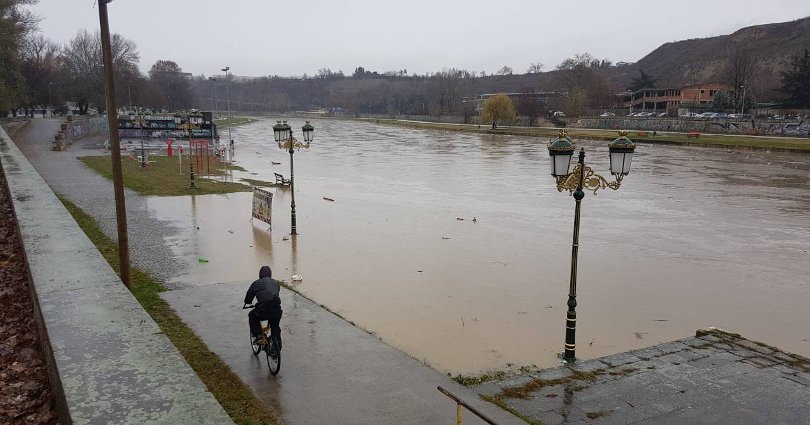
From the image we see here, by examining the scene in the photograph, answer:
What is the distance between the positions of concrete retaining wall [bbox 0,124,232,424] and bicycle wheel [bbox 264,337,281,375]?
2.13 metres

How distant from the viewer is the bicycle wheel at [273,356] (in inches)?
352

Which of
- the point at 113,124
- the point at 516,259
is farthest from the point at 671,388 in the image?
the point at 113,124

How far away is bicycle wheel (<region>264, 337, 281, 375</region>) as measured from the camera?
8.94 m

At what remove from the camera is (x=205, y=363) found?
9.41m

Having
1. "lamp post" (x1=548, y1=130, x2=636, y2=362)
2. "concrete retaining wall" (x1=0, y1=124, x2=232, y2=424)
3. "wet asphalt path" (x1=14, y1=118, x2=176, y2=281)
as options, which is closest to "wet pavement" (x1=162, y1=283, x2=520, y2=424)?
"concrete retaining wall" (x1=0, y1=124, x2=232, y2=424)

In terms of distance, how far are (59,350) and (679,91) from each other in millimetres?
139057

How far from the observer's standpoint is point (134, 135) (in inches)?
2462

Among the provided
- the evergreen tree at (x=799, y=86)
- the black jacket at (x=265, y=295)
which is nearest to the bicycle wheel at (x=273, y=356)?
the black jacket at (x=265, y=295)

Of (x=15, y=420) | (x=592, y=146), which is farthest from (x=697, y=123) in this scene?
(x=15, y=420)

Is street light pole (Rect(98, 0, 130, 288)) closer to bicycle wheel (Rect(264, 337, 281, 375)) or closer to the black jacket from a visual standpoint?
the black jacket

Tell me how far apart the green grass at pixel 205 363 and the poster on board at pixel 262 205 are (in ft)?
22.1

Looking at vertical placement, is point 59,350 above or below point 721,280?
above

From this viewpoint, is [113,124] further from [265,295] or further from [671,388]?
[671,388]

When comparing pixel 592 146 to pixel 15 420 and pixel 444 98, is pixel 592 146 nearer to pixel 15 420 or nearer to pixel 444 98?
pixel 15 420
